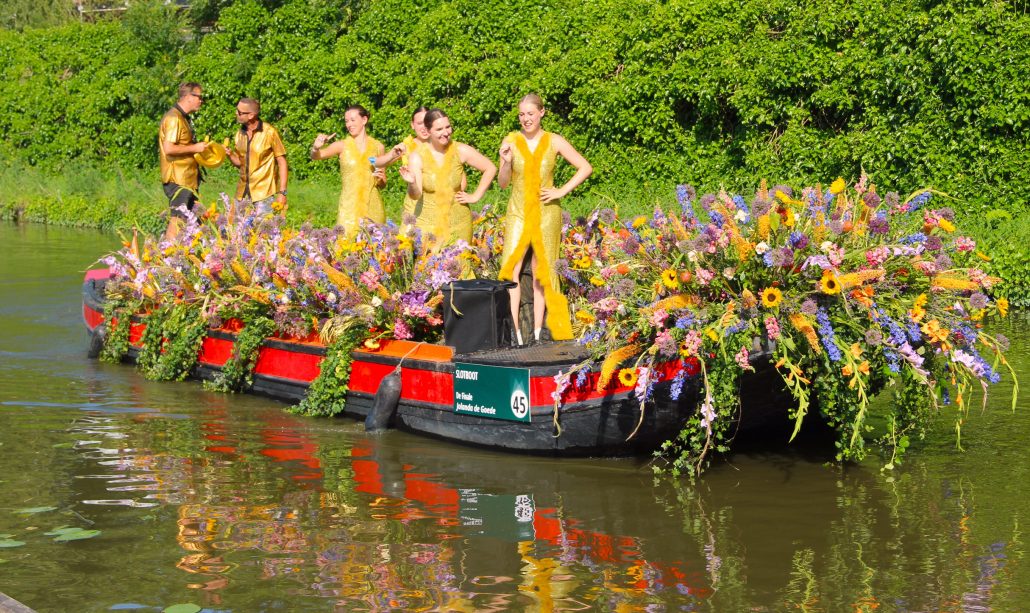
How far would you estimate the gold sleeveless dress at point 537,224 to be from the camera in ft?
32.8

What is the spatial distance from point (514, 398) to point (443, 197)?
267cm

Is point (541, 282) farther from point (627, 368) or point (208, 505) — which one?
point (208, 505)

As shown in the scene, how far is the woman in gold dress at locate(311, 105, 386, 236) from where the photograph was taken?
12.7 m

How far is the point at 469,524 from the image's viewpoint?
26.1ft

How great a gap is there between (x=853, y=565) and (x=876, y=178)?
10252 mm

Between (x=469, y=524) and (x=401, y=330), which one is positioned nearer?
(x=469, y=524)

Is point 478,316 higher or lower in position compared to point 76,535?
higher

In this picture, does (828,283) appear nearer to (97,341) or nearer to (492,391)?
(492,391)

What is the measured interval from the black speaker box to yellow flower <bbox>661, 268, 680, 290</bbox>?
1719mm

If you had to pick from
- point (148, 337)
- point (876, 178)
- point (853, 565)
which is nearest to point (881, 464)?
point (853, 565)

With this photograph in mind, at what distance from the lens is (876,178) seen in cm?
1664

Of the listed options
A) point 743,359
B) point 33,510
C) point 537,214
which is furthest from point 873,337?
point 33,510

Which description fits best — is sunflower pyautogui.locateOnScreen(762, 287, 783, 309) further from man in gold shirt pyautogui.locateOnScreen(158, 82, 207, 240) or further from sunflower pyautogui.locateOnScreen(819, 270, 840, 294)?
man in gold shirt pyautogui.locateOnScreen(158, 82, 207, 240)

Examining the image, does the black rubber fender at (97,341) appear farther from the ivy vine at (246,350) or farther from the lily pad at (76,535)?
the lily pad at (76,535)
